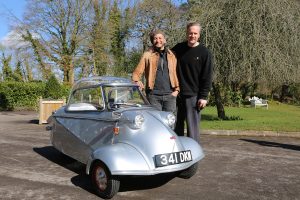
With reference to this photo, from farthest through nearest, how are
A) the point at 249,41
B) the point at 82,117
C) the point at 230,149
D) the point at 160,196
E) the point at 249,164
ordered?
1. the point at 249,41
2. the point at 230,149
3. the point at 249,164
4. the point at 82,117
5. the point at 160,196

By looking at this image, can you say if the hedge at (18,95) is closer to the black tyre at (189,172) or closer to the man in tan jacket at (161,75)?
the man in tan jacket at (161,75)

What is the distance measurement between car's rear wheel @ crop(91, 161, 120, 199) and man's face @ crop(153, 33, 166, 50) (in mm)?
1967

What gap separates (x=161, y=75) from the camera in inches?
220

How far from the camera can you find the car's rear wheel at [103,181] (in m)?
4.54

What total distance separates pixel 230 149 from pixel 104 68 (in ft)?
86.2

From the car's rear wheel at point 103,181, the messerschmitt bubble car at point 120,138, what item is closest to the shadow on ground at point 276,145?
the messerschmitt bubble car at point 120,138

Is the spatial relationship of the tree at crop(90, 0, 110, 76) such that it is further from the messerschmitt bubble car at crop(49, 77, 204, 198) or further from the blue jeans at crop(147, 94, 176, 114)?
the blue jeans at crop(147, 94, 176, 114)

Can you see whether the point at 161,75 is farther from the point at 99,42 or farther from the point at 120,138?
the point at 99,42

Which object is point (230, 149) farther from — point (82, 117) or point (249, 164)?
point (82, 117)

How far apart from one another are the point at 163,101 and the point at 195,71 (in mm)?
669

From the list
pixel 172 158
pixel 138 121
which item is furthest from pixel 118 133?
pixel 172 158

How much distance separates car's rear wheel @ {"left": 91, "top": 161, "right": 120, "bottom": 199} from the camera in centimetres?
454

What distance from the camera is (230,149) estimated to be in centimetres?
809

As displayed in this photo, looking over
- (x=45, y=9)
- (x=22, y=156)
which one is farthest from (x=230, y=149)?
(x=45, y=9)
